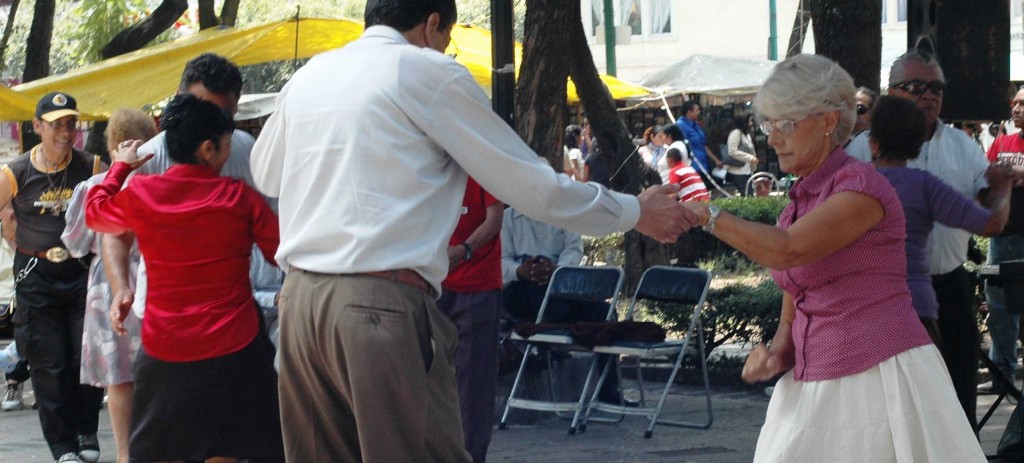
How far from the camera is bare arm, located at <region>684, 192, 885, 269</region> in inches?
157

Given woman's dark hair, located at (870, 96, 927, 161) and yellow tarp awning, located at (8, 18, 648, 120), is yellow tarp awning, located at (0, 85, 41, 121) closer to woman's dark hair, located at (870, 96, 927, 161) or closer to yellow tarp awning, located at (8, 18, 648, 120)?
yellow tarp awning, located at (8, 18, 648, 120)

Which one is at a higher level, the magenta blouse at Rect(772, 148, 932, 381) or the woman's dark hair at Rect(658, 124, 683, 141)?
the magenta blouse at Rect(772, 148, 932, 381)

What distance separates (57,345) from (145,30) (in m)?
11.6

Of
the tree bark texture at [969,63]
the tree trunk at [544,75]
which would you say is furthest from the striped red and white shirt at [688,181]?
the tree bark texture at [969,63]

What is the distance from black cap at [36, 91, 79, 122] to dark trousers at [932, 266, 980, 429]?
15.1ft

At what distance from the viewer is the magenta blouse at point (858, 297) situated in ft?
13.2

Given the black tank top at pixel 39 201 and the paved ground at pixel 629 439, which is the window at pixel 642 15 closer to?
the paved ground at pixel 629 439

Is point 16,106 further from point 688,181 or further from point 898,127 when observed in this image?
point 898,127

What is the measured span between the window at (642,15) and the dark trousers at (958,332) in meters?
38.9

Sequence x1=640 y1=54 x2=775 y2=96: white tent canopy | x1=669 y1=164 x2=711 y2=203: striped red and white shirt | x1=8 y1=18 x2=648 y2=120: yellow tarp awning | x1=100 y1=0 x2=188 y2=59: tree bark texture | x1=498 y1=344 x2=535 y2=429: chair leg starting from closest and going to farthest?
x1=498 y1=344 x2=535 y2=429: chair leg → x1=8 y1=18 x2=648 y2=120: yellow tarp awning → x1=669 y1=164 x2=711 y2=203: striped red and white shirt → x1=100 y1=0 x2=188 y2=59: tree bark texture → x1=640 y1=54 x2=775 y2=96: white tent canopy

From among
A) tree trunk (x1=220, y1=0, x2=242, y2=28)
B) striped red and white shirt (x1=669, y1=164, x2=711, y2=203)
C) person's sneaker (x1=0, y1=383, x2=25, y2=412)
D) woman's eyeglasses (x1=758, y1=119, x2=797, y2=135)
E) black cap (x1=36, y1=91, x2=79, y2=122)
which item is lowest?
person's sneaker (x1=0, y1=383, x2=25, y2=412)

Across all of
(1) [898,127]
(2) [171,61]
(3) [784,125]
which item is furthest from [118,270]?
(2) [171,61]

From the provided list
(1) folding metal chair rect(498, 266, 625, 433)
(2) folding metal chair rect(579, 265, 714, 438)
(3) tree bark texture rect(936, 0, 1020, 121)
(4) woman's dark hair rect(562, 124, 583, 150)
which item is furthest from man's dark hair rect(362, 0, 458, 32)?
(4) woman's dark hair rect(562, 124, 583, 150)

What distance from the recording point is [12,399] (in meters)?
10.5
